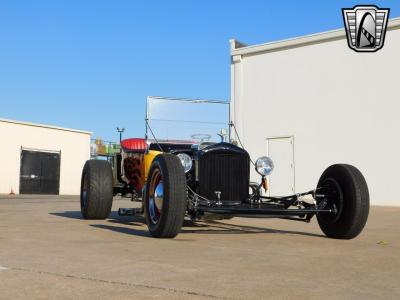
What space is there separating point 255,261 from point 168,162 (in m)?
1.92

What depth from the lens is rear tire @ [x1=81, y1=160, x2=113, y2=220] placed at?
8.75m

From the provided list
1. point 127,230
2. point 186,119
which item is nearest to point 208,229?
point 127,230

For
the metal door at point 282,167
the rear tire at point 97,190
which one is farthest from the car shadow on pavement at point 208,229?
the metal door at point 282,167

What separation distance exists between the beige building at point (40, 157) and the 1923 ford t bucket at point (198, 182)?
23320mm

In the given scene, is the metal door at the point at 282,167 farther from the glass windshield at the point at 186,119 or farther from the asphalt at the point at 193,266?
the asphalt at the point at 193,266

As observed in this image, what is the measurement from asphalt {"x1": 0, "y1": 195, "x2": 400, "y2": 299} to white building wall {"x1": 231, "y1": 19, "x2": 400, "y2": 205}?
12747 mm

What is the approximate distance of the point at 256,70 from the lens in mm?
23016

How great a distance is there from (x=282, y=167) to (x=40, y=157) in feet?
57.9

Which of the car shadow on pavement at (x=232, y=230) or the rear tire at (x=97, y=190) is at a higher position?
the rear tire at (x=97, y=190)

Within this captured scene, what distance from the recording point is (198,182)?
7082mm

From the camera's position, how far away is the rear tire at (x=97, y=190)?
875cm

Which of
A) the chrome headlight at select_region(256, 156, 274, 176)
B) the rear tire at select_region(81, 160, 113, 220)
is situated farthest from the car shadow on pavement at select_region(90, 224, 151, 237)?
the chrome headlight at select_region(256, 156, 274, 176)

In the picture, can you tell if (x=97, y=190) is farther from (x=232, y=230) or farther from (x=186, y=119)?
(x=232, y=230)

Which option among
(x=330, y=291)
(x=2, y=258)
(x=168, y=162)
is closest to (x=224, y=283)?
(x=330, y=291)
